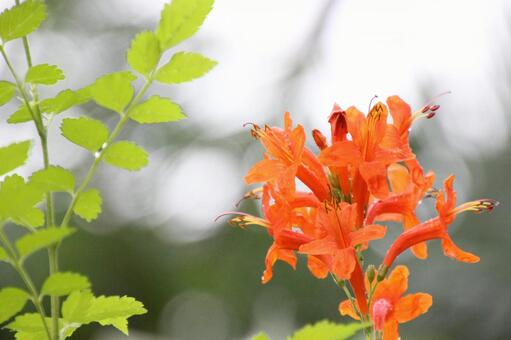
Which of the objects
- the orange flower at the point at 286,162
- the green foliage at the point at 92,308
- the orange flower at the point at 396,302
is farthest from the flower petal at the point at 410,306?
the green foliage at the point at 92,308

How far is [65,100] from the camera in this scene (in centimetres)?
41

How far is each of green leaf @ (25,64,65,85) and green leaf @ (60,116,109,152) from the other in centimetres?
3

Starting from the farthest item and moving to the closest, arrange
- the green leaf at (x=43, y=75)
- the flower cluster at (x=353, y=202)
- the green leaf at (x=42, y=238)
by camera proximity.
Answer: the flower cluster at (x=353, y=202) → the green leaf at (x=43, y=75) → the green leaf at (x=42, y=238)

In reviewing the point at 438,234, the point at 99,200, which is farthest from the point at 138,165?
the point at 438,234

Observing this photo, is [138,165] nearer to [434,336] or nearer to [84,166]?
[434,336]

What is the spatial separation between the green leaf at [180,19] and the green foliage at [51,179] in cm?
9

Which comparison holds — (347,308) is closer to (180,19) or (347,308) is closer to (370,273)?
(370,273)

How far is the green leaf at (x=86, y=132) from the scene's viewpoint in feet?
1.34

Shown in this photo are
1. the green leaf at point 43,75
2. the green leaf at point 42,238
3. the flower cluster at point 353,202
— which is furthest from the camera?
the flower cluster at point 353,202

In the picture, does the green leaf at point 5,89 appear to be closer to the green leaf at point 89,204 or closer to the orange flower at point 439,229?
the green leaf at point 89,204

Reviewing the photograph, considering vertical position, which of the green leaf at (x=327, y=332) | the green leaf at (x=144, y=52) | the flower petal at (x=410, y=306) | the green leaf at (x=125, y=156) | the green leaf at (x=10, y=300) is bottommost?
the flower petal at (x=410, y=306)

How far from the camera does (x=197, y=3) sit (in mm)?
390

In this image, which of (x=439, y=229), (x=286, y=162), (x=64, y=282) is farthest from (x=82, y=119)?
(x=439, y=229)

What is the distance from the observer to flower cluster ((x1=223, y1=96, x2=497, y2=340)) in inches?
27.3
